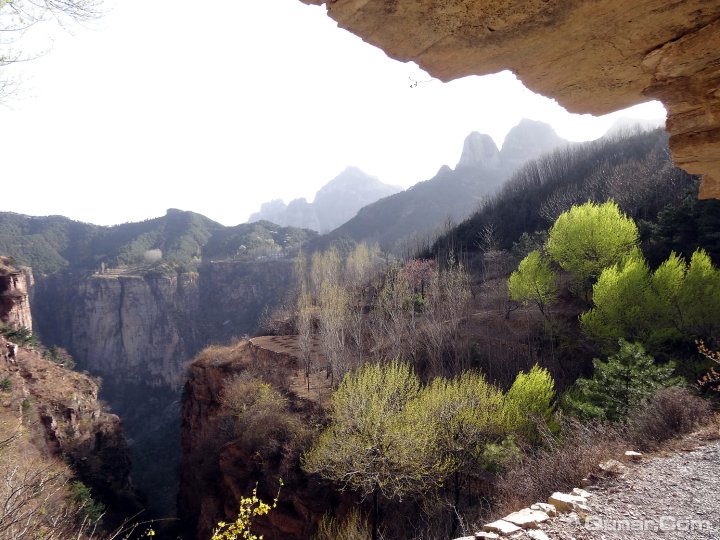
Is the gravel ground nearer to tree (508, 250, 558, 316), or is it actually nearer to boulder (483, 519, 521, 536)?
boulder (483, 519, 521, 536)

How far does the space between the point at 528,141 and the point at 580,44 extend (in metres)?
113

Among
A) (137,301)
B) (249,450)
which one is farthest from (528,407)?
(137,301)

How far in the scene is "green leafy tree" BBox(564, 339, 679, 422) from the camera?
372 inches

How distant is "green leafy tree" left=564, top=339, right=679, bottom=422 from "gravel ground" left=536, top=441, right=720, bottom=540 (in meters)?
3.17

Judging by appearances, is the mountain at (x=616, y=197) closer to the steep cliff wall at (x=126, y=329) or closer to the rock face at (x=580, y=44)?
the rock face at (x=580, y=44)

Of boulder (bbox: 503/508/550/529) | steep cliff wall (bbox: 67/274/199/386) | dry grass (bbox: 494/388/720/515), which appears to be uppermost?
boulder (bbox: 503/508/550/529)

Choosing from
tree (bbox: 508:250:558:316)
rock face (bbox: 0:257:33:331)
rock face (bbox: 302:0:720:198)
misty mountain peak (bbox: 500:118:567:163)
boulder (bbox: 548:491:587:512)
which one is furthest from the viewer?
misty mountain peak (bbox: 500:118:567:163)

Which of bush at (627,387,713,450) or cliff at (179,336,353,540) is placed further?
cliff at (179,336,353,540)

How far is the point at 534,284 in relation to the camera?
67.2ft

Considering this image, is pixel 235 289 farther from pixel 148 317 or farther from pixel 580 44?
pixel 580 44

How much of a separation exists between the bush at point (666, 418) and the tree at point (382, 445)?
4642mm

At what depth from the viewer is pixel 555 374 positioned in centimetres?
1555

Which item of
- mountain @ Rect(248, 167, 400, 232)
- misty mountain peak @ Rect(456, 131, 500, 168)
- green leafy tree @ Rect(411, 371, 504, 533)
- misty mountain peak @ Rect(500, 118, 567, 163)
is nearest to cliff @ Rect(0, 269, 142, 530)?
green leafy tree @ Rect(411, 371, 504, 533)

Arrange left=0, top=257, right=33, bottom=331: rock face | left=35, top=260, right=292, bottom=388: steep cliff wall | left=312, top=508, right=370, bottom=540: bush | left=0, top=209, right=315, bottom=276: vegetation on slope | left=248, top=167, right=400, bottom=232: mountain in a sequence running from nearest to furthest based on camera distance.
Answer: left=312, top=508, right=370, bottom=540: bush < left=0, top=257, right=33, bottom=331: rock face < left=35, top=260, right=292, bottom=388: steep cliff wall < left=0, top=209, right=315, bottom=276: vegetation on slope < left=248, top=167, right=400, bottom=232: mountain
